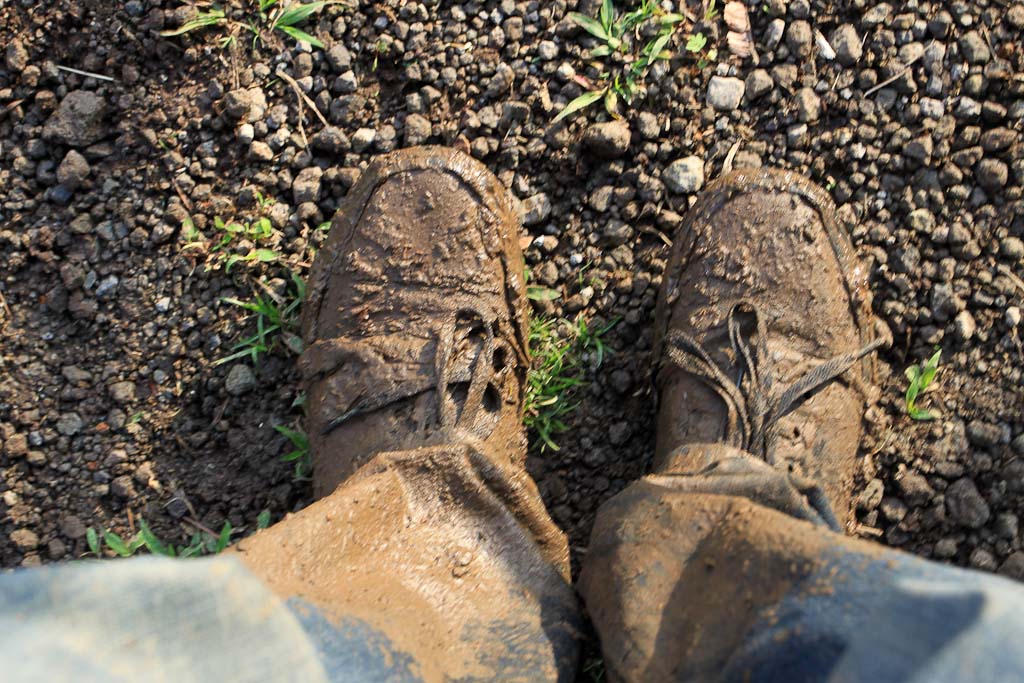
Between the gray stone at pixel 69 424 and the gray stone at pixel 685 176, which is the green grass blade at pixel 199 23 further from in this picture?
the gray stone at pixel 685 176

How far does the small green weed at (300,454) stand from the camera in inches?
95.9

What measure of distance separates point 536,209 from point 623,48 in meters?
0.52

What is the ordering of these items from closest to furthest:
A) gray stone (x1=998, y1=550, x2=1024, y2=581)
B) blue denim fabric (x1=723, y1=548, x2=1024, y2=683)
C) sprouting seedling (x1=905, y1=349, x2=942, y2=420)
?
blue denim fabric (x1=723, y1=548, x2=1024, y2=683)
gray stone (x1=998, y1=550, x2=1024, y2=581)
sprouting seedling (x1=905, y1=349, x2=942, y2=420)

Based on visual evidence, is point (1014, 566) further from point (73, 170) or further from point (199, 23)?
point (73, 170)

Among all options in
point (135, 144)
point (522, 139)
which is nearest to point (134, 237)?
point (135, 144)

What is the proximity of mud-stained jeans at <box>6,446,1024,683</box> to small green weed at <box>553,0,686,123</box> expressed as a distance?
3.78ft

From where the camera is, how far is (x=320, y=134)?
101 inches

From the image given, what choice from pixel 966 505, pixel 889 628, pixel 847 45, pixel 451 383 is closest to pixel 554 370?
pixel 451 383

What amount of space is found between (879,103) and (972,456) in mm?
990

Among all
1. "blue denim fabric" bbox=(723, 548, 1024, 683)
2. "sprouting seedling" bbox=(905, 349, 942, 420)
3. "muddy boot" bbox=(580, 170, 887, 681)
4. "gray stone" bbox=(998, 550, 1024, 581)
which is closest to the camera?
"blue denim fabric" bbox=(723, 548, 1024, 683)

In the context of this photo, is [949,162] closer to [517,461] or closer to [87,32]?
[517,461]

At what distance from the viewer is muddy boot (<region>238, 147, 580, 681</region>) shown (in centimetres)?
168

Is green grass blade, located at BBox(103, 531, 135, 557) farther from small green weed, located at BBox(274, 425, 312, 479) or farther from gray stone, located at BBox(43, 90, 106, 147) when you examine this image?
gray stone, located at BBox(43, 90, 106, 147)

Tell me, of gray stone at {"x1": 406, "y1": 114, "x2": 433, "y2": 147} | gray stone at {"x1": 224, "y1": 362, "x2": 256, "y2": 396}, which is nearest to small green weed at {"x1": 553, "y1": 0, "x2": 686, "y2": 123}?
gray stone at {"x1": 406, "y1": 114, "x2": 433, "y2": 147}
